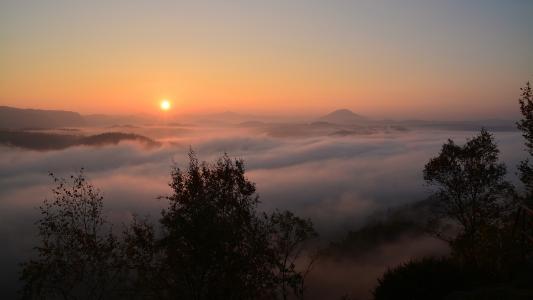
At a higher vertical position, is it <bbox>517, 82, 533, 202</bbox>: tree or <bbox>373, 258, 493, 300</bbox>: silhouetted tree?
<bbox>517, 82, 533, 202</bbox>: tree

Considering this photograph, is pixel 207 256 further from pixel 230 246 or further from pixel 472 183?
pixel 472 183

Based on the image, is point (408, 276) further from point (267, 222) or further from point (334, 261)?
point (334, 261)

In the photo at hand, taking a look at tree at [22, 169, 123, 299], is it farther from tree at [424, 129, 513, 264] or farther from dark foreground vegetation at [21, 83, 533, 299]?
tree at [424, 129, 513, 264]

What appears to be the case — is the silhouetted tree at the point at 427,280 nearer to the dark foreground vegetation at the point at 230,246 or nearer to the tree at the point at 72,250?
the dark foreground vegetation at the point at 230,246

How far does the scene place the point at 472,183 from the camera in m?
35.3

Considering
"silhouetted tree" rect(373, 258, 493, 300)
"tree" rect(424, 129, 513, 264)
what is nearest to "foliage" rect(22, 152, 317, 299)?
"silhouetted tree" rect(373, 258, 493, 300)

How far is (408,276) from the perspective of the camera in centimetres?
1906

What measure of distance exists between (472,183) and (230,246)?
86.5 feet

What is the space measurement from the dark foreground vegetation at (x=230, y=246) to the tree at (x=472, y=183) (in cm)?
10

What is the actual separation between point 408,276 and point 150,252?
15.1 metres

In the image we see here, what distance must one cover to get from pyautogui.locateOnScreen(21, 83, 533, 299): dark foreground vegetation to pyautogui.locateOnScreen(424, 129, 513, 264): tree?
0.10m

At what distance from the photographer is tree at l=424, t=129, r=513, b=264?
33.8 meters

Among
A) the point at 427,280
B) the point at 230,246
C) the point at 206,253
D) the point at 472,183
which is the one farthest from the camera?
the point at 472,183

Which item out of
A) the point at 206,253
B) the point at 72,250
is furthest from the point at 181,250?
the point at 72,250
